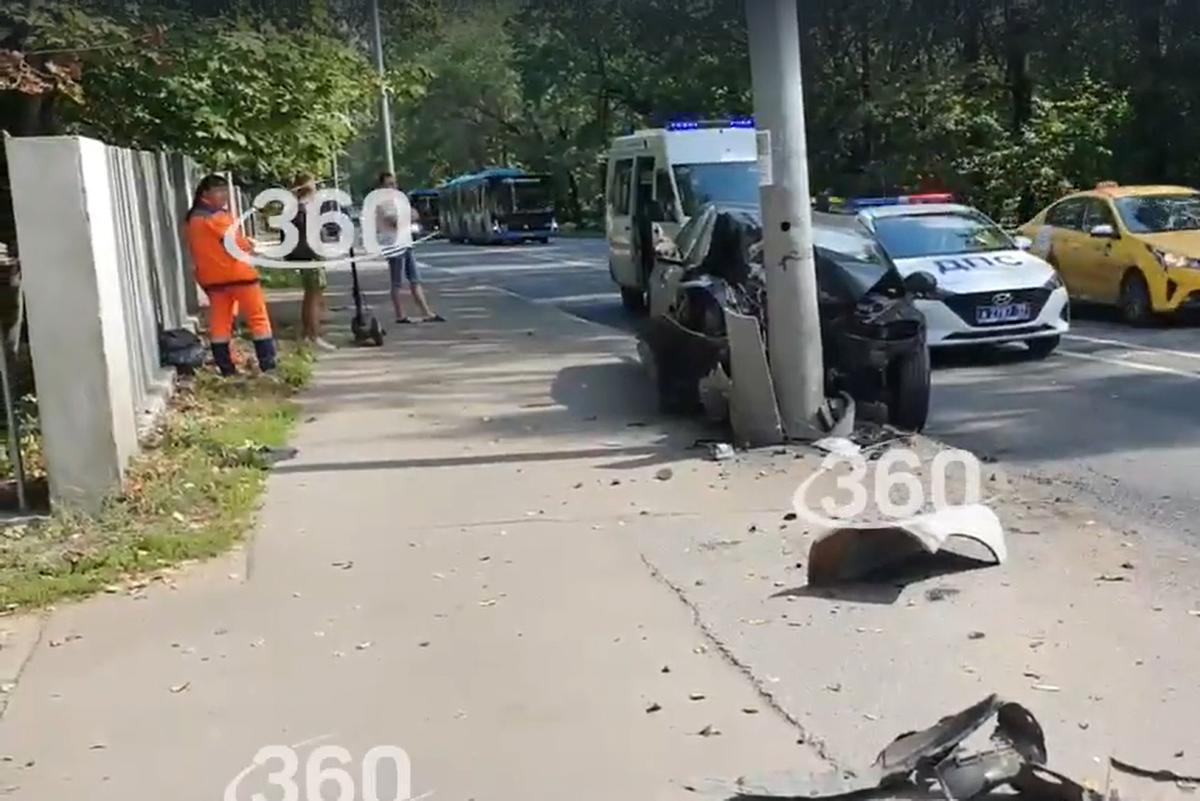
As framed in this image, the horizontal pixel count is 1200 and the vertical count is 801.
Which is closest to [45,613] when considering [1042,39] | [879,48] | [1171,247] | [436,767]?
[436,767]

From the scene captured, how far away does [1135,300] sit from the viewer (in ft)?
53.1

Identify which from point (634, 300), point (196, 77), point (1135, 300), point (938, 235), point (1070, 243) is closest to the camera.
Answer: point (196, 77)

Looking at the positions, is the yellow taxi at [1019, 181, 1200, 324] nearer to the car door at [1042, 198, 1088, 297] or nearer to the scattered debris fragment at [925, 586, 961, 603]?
the car door at [1042, 198, 1088, 297]

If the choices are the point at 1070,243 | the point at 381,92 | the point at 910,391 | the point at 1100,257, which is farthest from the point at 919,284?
the point at 381,92

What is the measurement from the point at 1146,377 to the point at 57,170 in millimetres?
8599

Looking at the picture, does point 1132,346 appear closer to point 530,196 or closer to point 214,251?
point 214,251

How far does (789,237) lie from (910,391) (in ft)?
4.55

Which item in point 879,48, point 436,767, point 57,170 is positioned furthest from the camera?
point 879,48

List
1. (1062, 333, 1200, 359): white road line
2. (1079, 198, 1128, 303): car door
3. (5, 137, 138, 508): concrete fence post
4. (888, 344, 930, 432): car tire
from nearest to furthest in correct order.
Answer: (5, 137, 138, 508): concrete fence post
(888, 344, 930, 432): car tire
(1062, 333, 1200, 359): white road line
(1079, 198, 1128, 303): car door

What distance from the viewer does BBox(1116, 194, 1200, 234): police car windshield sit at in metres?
16.6

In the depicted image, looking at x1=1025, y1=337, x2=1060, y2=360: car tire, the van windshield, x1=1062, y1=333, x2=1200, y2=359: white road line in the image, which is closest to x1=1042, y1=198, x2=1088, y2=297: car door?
x1=1062, y1=333, x2=1200, y2=359: white road line

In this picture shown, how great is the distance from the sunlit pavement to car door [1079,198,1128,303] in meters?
0.37

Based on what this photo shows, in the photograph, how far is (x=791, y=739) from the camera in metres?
4.99

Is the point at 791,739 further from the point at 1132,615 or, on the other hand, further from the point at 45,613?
the point at 45,613
